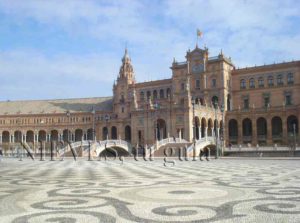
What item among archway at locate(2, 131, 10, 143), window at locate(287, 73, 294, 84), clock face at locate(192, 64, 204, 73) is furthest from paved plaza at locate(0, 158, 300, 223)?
archway at locate(2, 131, 10, 143)

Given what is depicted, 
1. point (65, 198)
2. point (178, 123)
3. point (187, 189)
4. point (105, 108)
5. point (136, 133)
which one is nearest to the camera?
point (65, 198)

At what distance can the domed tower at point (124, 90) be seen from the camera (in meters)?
106

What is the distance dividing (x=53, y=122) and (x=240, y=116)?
199ft

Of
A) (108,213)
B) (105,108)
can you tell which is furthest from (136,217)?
(105,108)

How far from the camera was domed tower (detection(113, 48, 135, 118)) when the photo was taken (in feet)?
347

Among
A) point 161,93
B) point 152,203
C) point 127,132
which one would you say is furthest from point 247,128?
point 152,203

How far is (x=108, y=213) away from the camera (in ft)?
33.5

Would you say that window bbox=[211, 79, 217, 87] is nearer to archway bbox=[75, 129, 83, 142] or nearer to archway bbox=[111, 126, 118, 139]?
archway bbox=[111, 126, 118, 139]

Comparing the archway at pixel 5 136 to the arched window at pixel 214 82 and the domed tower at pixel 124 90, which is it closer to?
the domed tower at pixel 124 90

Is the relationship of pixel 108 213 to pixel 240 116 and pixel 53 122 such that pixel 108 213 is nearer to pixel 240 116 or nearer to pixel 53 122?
pixel 240 116

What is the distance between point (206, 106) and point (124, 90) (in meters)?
34.8

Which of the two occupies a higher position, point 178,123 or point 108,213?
point 178,123

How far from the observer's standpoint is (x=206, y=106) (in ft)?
258

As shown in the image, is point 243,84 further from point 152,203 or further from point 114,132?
point 152,203
